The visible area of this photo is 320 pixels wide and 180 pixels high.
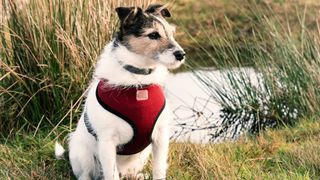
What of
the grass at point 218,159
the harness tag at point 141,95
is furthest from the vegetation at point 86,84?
the harness tag at point 141,95

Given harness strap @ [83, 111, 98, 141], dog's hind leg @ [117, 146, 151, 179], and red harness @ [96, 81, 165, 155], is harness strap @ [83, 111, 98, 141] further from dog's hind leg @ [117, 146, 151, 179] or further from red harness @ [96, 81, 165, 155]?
dog's hind leg @ [117, 146, 151, 179]

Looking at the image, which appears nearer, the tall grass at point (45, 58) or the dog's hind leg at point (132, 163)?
the dog's hind leg at point (132, 163)

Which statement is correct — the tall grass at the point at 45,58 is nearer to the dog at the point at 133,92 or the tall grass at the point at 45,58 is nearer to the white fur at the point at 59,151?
the white fur at the point at 59,151

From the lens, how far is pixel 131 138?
4273 mm

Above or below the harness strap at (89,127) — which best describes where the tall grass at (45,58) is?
below

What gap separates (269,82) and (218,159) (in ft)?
9.58

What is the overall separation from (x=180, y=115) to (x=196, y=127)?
44 centimetres

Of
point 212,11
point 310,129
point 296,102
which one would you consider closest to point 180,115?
point 296,102

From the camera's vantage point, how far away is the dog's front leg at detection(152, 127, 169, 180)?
4.36 m

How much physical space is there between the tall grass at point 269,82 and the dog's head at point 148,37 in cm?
340

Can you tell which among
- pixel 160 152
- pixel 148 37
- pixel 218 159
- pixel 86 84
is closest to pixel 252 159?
pixel 218 159

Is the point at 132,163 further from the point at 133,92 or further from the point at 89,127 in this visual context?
the point at 133,92

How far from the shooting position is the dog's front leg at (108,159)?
4.25 m

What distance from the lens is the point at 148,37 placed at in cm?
419
